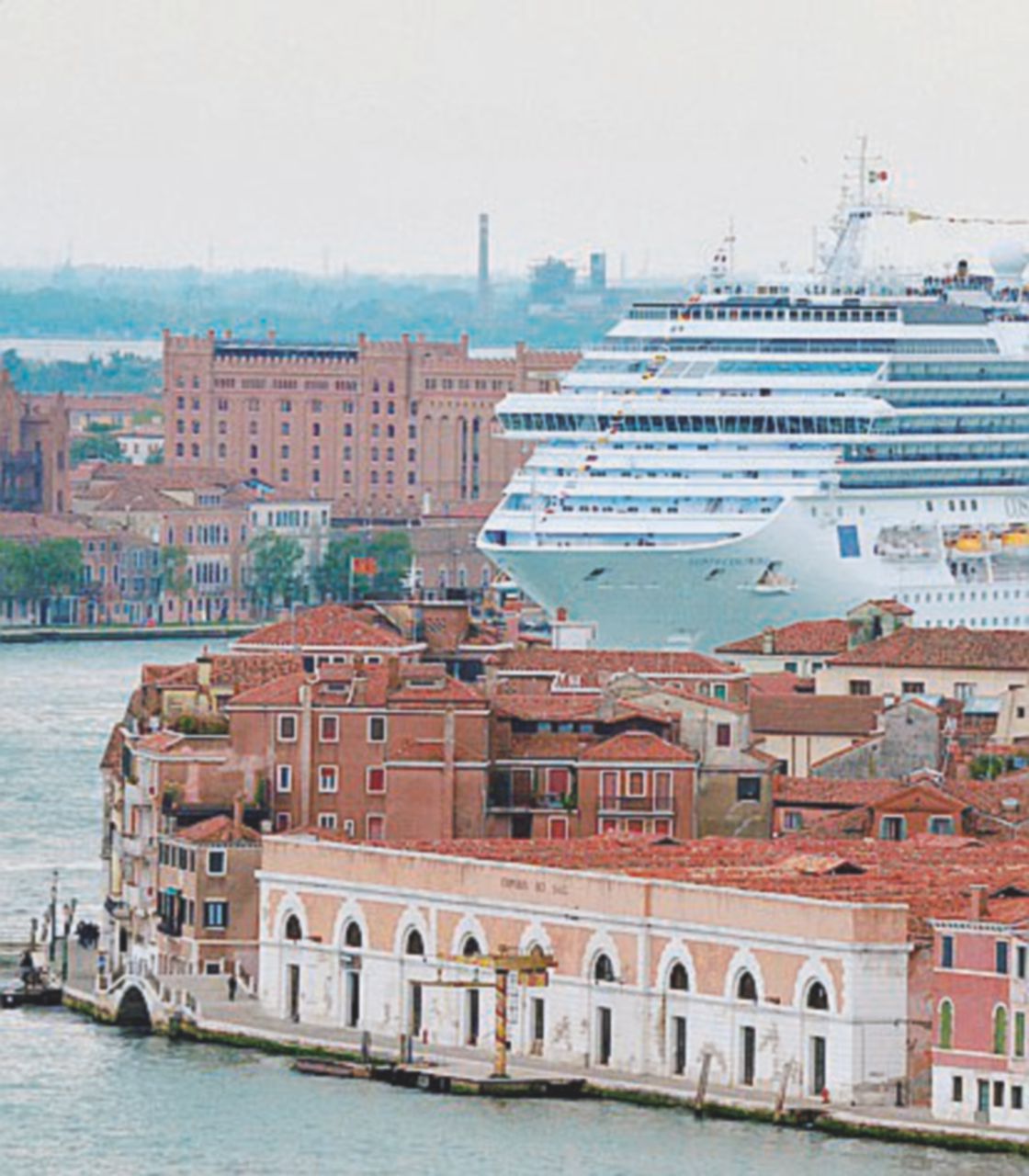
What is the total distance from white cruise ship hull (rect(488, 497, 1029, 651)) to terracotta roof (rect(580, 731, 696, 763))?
61.8 ft

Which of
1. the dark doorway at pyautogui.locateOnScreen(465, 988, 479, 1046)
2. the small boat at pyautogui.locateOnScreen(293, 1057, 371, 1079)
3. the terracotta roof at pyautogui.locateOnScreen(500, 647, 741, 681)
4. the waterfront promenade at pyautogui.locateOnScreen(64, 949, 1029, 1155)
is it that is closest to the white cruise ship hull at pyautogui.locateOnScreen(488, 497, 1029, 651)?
the terracotta roof at pyautogui.locateOnScreen(500, 647, 741, 681)

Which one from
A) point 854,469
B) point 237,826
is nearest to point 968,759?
point 237,826

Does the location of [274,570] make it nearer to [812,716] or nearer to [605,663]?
[605,663]

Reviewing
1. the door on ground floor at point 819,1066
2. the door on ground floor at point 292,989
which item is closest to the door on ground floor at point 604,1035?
the door on ground floor at point 819,1066

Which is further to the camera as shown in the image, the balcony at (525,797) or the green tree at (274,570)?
the green tree at (274,570)

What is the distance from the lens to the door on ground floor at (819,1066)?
34.3 metres

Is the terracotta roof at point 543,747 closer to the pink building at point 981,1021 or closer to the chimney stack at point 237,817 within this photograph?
the chimney stack at point 237,817

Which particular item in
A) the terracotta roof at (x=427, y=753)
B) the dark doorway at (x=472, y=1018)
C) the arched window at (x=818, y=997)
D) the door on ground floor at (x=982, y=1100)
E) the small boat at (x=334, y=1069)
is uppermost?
the terracotta roof at (x=427, y=753)

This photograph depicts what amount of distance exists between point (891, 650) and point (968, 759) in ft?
14.8

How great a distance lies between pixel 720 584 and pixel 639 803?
20012mm

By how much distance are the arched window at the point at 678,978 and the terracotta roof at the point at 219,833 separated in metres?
4.89

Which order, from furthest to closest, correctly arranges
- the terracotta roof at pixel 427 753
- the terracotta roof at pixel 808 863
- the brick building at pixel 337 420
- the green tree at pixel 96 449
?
the green tree at pixel 96 449, the brick building at pixel 337 420, the terracotta roof at pixel 427 753, the terracotta roof at pixel 808 863

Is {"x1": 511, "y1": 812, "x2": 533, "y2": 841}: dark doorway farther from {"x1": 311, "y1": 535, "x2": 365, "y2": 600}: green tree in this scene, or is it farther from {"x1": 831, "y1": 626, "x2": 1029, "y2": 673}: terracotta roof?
{"x1": 311, "y1": 535, "x2": 365, "y2": 600}: green tree

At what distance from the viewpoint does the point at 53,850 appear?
160 feet
